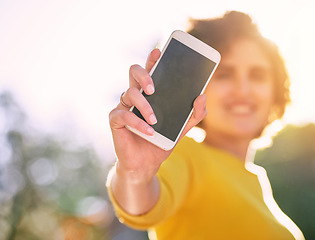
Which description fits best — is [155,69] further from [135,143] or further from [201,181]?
[201,181]

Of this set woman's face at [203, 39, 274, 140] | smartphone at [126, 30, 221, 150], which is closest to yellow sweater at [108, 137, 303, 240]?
smartphone at [126, 30, 221, 150]

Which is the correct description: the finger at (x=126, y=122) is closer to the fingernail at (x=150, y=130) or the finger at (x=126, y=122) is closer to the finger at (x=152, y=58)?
the fingernail at (x=150, y=130)

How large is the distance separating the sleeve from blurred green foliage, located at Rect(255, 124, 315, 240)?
18.5 meters

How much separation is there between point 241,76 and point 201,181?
0.78 m

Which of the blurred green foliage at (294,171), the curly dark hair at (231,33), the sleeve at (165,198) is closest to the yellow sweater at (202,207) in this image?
the sleeve at (165,198)

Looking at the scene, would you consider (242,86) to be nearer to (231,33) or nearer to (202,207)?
(231,33)

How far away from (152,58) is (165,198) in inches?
28.2

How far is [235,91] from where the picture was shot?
2.48 metres

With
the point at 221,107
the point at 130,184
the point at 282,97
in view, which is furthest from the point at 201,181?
the point at 282,97

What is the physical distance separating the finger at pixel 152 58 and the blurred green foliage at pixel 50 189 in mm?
24879

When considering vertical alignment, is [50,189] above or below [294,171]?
below

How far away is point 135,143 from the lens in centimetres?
181

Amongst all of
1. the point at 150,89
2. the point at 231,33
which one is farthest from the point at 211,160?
the point at 231,33

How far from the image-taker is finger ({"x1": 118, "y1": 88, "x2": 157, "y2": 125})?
5.72 feet
